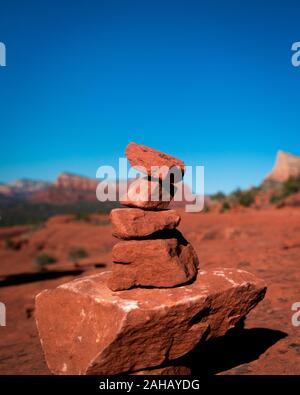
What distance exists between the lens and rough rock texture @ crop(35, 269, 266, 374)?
15.4ft

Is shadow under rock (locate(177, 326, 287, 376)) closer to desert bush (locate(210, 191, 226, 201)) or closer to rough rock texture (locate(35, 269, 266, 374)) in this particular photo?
rough rock texture (locate(35, 269, 266, 374))

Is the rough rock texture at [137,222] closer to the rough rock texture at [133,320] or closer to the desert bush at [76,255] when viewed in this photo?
the rough rock texture at [133,320]

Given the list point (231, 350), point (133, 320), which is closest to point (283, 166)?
point (231, 350)

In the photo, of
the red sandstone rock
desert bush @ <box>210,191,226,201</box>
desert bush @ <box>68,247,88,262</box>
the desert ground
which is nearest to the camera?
the red sandstone rock

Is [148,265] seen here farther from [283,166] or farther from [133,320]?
[283,166]

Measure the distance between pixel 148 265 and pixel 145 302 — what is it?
2.13ft

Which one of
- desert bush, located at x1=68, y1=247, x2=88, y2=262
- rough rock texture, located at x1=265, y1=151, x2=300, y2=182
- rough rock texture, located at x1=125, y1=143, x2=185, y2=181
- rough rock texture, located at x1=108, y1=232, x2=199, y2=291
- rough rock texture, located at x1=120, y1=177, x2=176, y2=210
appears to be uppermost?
rough rock texture, located at x1=265, y1=151, x2=300, y2=182

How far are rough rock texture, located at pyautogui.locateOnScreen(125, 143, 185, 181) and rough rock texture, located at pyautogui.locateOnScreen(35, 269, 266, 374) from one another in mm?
1654

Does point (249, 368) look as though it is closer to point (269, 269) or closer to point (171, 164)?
point (171, 164)

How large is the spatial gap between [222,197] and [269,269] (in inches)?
1188

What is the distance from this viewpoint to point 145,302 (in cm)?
495

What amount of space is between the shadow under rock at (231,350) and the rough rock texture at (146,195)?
6.80 feet

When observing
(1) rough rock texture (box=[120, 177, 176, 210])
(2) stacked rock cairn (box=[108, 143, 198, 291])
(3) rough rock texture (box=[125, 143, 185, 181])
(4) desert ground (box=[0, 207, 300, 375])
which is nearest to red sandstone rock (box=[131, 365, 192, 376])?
(4) desert ground (box=[0, 207, 300, 375])

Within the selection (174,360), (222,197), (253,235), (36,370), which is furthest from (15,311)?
(222,197)
